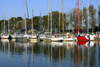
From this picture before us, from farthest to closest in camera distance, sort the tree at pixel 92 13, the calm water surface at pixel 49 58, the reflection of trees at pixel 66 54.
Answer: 1. the tree at pixel 92 13
2. the reflection of trees at pixel 66 54
3. the calm water surface at pixel 49 58

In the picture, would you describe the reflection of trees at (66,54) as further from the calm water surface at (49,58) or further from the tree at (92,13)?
the tree at (92,13)

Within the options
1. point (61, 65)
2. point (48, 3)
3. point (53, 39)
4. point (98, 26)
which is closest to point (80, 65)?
point (61, 65)

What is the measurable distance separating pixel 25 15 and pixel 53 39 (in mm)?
18636

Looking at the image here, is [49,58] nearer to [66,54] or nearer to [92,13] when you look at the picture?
[66,54]

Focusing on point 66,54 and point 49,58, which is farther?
point 66,54

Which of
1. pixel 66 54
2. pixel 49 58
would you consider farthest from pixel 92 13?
pixel 49 58

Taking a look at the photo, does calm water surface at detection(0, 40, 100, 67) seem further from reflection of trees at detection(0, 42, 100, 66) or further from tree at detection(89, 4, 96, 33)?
tree at detection(89, 4, 96, 33)

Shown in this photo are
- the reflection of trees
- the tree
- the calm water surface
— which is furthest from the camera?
the tree

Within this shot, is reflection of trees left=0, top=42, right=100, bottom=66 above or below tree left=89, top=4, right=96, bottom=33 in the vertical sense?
below

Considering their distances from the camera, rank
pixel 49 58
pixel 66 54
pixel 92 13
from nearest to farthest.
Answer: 1. pixel 49 58
2. pixel 66 54
3. pixel 92 13

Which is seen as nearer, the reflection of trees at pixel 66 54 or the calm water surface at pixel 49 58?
the calm water surface at pixel 49 58

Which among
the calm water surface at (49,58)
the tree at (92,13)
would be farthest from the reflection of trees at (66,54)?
the tree at (92,13)

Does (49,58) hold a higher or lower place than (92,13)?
lower

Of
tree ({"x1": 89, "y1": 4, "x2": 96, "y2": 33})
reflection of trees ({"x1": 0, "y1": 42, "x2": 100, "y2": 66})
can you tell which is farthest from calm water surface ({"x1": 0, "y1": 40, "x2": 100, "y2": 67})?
tree ({"x1": 89, "y1": 4, "x2": 96, "y2": 33})
